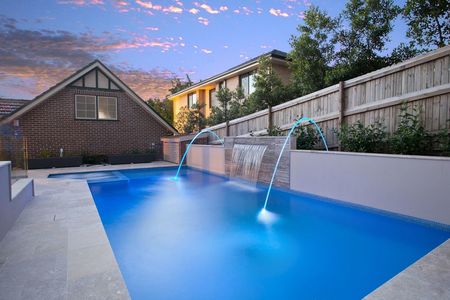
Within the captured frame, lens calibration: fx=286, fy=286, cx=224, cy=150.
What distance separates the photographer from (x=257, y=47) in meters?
16.9

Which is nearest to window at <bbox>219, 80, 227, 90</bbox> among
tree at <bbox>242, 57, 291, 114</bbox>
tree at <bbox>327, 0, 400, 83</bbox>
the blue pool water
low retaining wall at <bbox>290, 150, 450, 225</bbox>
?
tree at <bbox>242, 57, 291, 114</bbox>

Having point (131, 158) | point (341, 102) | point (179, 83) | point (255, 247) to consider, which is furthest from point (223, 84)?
point (179, 83)

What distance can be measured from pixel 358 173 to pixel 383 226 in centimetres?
134

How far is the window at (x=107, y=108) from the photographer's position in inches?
624

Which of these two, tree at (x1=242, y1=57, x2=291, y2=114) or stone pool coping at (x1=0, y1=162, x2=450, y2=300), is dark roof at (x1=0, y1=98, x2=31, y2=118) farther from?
stone pool coping at (x1=0, y1=162, x2=450, y2=300)

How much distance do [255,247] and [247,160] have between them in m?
5.84

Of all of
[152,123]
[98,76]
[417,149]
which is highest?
[98,76]

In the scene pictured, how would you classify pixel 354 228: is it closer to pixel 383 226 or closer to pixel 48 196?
pixel 383 226

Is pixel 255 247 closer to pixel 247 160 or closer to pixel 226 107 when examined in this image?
pixel 247 160

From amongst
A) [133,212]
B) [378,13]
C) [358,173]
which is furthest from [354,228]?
[378,13]

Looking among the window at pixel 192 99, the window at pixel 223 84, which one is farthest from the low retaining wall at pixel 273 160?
the window at pixel 192 99

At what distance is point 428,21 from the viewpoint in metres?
8.44

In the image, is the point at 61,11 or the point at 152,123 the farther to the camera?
the point at 152,123

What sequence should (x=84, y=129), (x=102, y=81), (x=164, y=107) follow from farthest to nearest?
1. (x=164, y=107)
2. (x=102, y=81)
3. (x=84, y=129)
